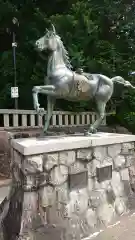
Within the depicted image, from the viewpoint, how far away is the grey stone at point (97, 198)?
8.89ft

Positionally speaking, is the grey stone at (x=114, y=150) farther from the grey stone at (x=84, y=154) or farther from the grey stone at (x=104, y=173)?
the grey stone at (x=84, y=154)

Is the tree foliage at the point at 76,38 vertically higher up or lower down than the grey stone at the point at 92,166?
higher up

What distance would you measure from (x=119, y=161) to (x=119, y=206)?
1.72 feet

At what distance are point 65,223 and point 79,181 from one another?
1.41 ft

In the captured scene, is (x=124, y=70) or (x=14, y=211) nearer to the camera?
(x=14, y=211)

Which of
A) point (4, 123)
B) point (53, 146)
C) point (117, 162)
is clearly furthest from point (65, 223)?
point (4, 123)

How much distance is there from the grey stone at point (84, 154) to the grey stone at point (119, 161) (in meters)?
0.46

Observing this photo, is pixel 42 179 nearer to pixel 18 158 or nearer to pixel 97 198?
pixel 18 158

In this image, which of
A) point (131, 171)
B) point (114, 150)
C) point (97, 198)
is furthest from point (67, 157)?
point (131, 171)

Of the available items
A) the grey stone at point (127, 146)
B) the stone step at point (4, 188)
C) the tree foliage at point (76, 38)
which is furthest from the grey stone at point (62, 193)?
the tree foliage at point (76, 38)

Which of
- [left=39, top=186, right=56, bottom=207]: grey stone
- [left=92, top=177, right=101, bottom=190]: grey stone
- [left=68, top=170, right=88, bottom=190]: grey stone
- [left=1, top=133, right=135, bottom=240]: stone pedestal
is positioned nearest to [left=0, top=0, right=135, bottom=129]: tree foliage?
[left=1, top=133, right=135, bottom=240]: stone pedestal

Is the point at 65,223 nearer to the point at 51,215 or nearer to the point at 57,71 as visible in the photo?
the point at 51,215

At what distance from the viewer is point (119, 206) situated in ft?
9.66

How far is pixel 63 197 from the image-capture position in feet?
8.16
